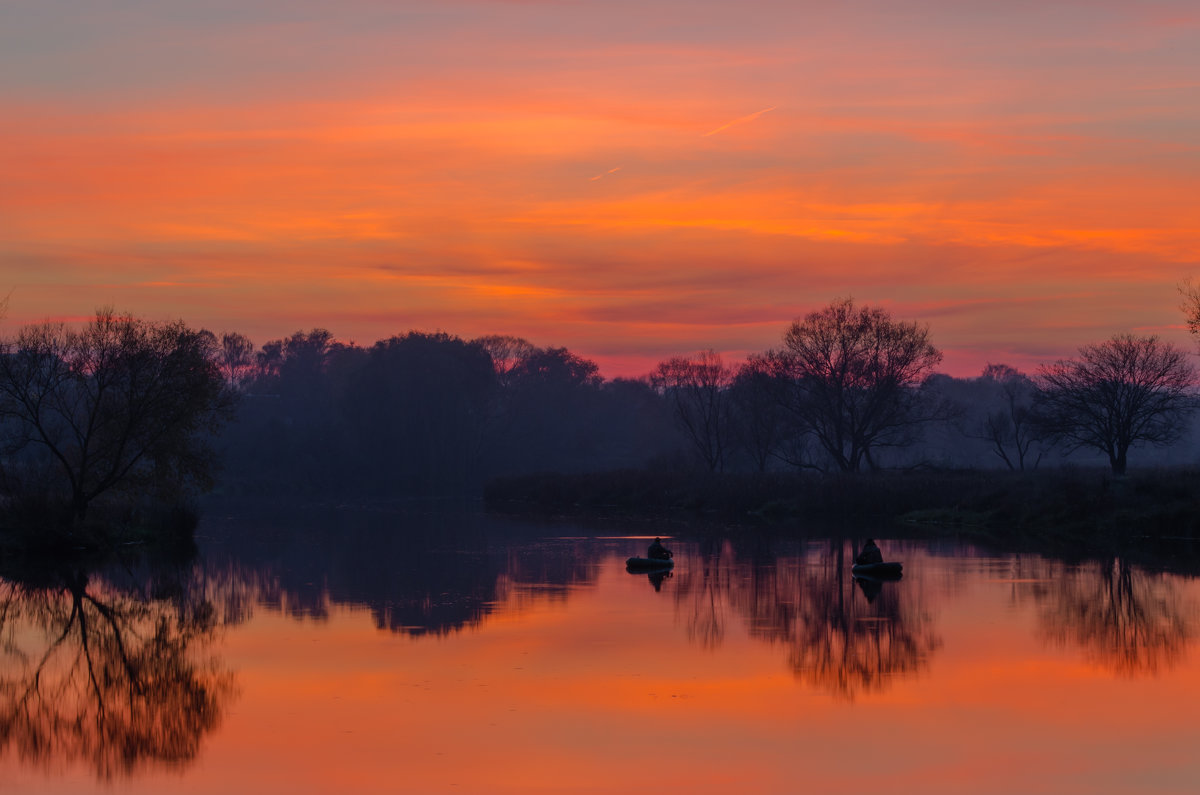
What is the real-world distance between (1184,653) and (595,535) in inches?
1282

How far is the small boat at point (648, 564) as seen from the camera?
36438 mm

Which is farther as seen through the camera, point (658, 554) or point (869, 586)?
point (658, 554)

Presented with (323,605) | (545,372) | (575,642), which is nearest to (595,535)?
(323,605)

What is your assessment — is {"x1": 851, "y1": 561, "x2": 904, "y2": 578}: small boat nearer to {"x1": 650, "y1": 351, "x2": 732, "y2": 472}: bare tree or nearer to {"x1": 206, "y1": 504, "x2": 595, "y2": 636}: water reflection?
{"x1": 206, "y1": 504, "x2": 595, "y2": 636}: water reflection

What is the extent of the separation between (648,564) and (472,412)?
7830cm

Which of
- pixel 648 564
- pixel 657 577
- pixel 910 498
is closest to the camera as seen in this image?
pixel 657 577

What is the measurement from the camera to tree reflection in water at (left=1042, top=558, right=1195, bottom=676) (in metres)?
21.7

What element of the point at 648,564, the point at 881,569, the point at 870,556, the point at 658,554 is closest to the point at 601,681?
the point at 881,569

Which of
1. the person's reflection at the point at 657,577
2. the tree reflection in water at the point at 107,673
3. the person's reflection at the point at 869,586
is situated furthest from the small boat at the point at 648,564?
the tree reflection in water at the point at 107,673

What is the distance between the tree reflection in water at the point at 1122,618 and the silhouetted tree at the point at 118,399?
1177 inches

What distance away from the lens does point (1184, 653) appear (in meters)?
21.8

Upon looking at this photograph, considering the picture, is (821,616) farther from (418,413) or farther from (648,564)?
(418,413)

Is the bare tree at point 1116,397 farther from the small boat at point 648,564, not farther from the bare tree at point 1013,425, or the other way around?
the small boat at point 648,564

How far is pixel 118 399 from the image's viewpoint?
43.9 metres
